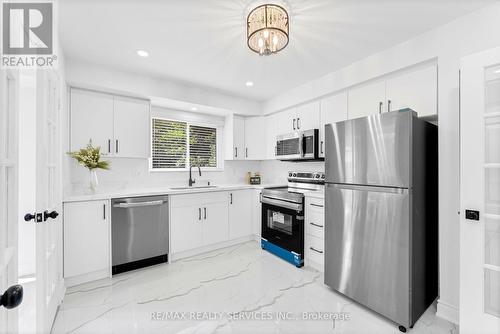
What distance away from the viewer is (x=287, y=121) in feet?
12.5

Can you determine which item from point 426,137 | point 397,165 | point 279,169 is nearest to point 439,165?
Result: point 426,137

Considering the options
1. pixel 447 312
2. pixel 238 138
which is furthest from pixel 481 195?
pixel 238 138

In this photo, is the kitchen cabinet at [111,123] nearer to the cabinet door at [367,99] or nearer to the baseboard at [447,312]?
the cabinet door at [367,99]

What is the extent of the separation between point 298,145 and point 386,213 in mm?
1725

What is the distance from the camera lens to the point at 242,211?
379cm

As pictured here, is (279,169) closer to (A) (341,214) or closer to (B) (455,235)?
(A) (341,214)

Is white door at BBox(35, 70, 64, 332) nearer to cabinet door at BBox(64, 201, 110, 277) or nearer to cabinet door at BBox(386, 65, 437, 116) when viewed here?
cabinet door at BBox(64, 201, 110, 277)

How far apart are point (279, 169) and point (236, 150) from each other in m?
0.89

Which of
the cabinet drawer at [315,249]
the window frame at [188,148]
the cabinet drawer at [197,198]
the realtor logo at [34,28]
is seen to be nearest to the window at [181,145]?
the window frame at [188,148]

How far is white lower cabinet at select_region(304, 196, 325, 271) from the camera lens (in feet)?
8.89

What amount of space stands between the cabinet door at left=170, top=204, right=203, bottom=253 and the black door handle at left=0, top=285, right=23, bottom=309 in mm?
2469

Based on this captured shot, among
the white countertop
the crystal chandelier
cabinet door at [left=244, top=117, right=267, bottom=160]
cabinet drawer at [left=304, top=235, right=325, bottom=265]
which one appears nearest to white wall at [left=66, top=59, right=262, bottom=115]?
cabinet door at [left=244, top=117, right=267, bottom=160]

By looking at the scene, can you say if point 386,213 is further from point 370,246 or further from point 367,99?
point 367,99

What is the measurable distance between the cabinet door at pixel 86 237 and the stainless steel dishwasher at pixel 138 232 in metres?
0.09
